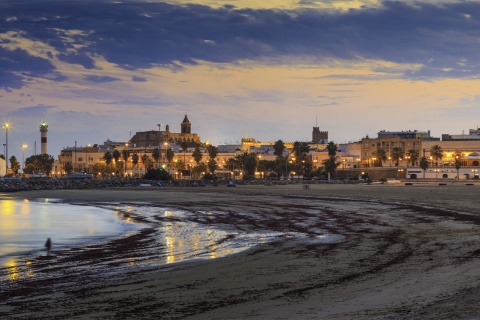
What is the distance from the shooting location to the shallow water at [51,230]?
1001 inches

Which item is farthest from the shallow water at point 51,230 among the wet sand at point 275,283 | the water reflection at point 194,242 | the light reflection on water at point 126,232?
the water reflection at point 194,242

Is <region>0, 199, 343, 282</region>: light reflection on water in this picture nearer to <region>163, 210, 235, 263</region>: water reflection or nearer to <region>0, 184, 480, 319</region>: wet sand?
<region>163, 210, 235, 263</region>: water reflection

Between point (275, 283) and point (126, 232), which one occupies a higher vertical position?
point (275, 283)

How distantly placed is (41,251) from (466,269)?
14.5 m

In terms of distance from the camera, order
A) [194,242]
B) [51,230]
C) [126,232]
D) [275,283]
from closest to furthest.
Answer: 1. [275,283]
2. [194,242]
3. [126,232]
4. [51,230]

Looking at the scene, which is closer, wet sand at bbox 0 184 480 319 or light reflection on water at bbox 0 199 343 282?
wet sand at bbox 0 184 480 319

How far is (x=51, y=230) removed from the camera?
3278cm

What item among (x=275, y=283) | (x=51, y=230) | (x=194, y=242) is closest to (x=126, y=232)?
(x=51, y=230)

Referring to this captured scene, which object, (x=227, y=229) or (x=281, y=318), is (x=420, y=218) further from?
(x=281, y=318)

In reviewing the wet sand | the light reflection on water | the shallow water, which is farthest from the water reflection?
the shallow water

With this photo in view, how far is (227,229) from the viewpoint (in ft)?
106

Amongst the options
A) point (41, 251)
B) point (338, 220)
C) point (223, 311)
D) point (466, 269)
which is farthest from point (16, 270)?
point (338, 220)

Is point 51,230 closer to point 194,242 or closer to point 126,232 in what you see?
point 126,232

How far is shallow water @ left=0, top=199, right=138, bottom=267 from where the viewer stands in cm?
2542
